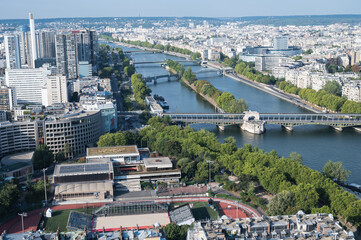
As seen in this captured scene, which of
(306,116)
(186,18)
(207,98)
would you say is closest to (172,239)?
(306,116)

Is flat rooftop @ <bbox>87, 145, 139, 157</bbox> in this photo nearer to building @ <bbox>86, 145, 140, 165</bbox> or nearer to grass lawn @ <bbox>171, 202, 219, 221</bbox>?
building @ <bbox>86, 145, 140, 165</bbox>

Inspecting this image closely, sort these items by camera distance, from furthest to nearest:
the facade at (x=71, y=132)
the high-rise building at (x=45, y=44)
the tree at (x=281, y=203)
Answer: the high-rise building at (x=45, y=44)
the facade at (x=71, y=132)
the tree at (x=281, y=203)

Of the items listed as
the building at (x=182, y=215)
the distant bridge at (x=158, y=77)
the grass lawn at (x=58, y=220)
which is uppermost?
the distant bridge at (x=158, y=77)

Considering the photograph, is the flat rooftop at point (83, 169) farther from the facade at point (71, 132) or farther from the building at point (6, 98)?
the building at point (6, 98)

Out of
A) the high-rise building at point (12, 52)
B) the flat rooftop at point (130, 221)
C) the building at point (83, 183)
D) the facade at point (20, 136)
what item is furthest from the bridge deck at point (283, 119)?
the high-rise building at point (12, 52)

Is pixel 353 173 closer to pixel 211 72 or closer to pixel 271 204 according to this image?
pixel 271 204
